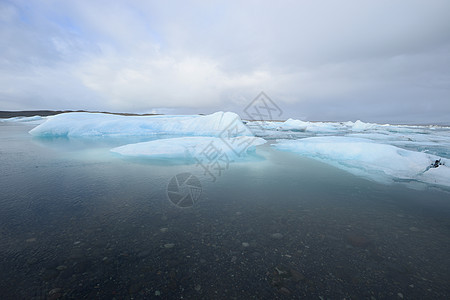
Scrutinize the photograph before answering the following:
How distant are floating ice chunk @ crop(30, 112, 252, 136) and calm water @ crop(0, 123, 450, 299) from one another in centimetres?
1156

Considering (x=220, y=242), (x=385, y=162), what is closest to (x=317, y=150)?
(x=385, y=162)

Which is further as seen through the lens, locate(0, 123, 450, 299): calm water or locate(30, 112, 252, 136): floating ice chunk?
locate(30, 112, 252, 136): floating ice chunk

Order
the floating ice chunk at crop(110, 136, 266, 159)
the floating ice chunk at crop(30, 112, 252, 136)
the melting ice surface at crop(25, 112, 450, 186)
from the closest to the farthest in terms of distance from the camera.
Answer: the melting ice surface at crop(25, 112, 450, 186)
the floating ice chunk at crop(110, 136, 266, 159)
the floating ice chunk at crop(30, 112, 252, 136)

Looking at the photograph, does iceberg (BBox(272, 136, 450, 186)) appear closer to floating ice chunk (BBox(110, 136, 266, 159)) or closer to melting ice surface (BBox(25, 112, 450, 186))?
melting ice surface (BBox(25, 112, 450, 186))

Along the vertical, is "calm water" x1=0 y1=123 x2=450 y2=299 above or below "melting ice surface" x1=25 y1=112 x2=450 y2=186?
below

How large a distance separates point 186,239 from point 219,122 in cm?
1387

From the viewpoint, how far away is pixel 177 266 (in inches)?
72.4

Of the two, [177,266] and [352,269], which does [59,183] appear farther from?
[352,269]

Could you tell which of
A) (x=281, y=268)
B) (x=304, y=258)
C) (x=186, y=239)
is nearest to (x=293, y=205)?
(x=304, y=258)

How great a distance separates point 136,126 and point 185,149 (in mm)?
11251

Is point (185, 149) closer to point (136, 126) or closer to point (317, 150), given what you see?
point (317, 150)

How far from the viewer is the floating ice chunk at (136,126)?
14281 mm

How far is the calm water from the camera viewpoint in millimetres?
1621

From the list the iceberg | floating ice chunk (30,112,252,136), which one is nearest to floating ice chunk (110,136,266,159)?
the iceberg
